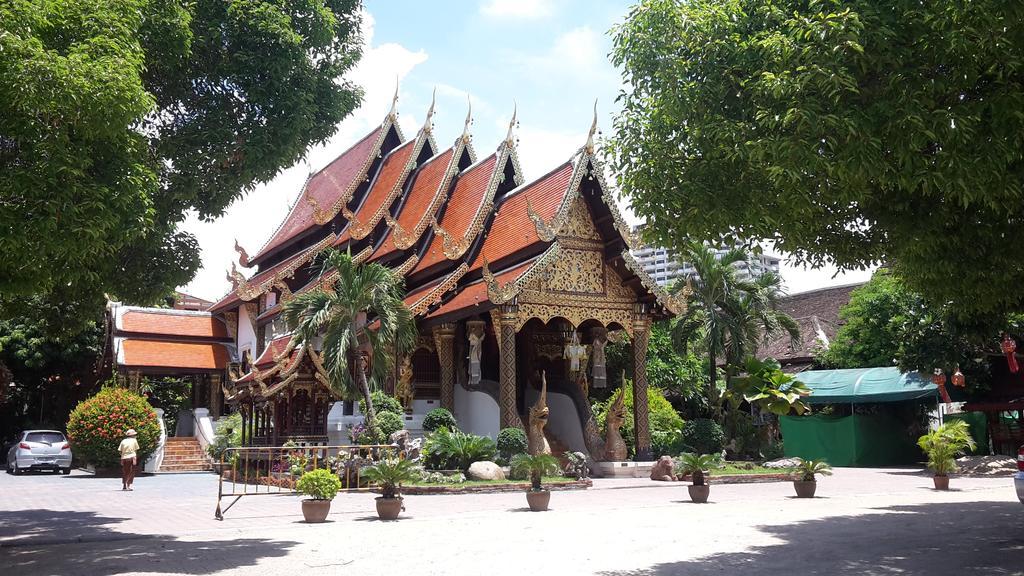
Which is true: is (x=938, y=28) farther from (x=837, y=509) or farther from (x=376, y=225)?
(x=376, y=225)

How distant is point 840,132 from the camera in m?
6.14

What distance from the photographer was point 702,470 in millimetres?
14281

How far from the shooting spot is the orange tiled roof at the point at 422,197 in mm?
24062

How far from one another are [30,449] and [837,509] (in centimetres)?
2315

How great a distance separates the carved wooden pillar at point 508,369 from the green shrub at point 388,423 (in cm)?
→ 239

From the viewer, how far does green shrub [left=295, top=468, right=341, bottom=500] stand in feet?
38.2

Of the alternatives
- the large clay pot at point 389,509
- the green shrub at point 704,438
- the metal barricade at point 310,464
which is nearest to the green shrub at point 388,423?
the metal barricade at point 310,464

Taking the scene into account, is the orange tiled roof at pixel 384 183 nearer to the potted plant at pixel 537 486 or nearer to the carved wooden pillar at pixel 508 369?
the carved wooden pillar at pixel 508 369

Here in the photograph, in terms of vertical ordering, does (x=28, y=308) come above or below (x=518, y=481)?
above

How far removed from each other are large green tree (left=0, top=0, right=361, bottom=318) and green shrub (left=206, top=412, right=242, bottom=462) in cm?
1450

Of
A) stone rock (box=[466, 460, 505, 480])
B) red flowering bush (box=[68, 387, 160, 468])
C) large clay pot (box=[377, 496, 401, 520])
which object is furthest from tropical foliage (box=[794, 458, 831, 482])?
red flowering bush (box=[68, 387, 160, 468])

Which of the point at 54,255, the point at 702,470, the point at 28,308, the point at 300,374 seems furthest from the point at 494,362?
the point at 54,255

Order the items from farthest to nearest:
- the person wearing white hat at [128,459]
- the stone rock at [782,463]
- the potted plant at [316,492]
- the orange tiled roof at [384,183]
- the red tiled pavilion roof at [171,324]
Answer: the red tiled pavilion roof at [171,324] → the orange tiled roof at [384,183] → the stone rock at [782,463] → the person wearing white hat at [128,459] → the potted plant at [316,492]


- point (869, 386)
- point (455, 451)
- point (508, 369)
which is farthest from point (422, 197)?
point (869, 386)
